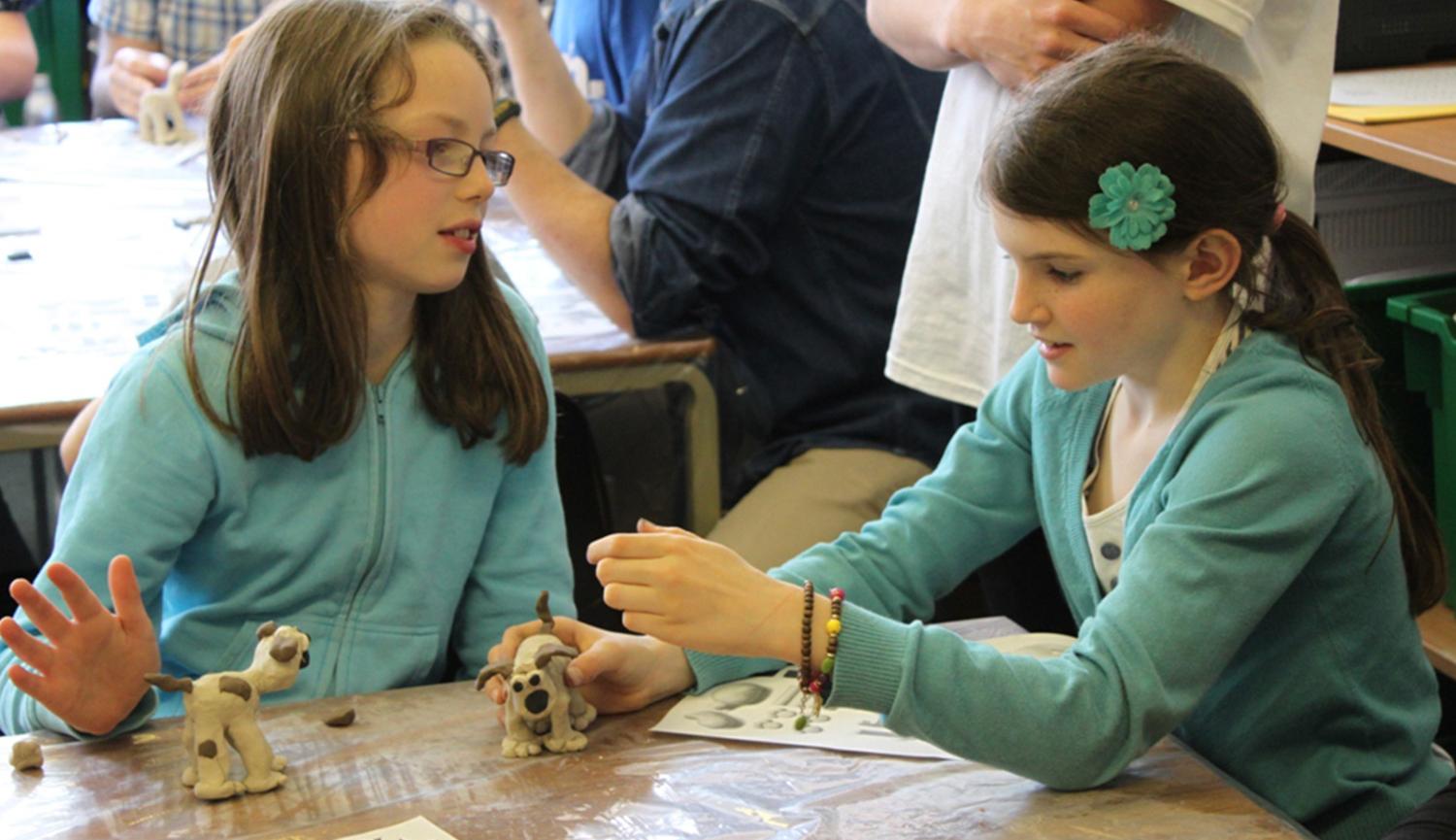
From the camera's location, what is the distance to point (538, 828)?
3.53 feet

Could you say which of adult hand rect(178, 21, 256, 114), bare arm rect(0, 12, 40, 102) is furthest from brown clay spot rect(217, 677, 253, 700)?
bare arm rect(0, 12, 40, 102)

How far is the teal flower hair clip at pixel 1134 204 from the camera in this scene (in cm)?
119

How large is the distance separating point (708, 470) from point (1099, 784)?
1.23 meters

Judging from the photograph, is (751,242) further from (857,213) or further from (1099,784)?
(1099,784)

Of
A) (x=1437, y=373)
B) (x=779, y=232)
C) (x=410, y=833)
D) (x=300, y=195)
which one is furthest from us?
(x=779, y=232)

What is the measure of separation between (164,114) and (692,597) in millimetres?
2523

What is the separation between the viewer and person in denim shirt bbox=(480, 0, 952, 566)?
7.09ft

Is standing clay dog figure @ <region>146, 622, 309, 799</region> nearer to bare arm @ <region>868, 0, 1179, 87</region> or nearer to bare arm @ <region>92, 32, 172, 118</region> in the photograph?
bare arm @ <region>868, 0, 1179, 87</region>

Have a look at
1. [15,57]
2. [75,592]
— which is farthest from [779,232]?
[15,57]

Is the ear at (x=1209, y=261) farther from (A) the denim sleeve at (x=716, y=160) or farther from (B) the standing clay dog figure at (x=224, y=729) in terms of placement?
(A) the denim sleeve at (x=716, y=160)

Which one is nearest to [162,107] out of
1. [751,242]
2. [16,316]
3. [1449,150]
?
[16,316]

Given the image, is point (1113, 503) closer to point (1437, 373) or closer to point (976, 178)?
point (976, 178)

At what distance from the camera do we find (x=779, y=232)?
2287 mm

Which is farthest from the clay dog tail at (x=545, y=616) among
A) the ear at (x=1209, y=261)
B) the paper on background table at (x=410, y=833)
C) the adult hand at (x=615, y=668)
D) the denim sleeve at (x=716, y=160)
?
the denim sleeve at (x=716, y=160)
